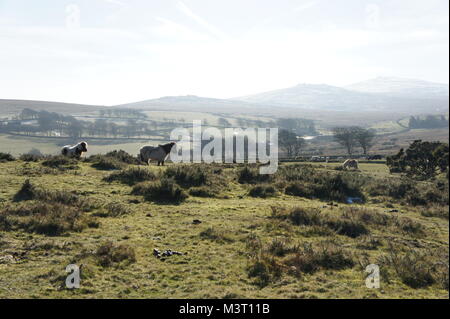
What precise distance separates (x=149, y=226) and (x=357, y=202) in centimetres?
1099

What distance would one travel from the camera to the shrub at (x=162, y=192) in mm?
14102

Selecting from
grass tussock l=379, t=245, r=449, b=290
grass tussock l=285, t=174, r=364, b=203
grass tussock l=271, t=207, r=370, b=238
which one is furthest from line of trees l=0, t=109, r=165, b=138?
grass tussock l=379, t=245, r=449, b=290

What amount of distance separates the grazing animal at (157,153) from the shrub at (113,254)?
15.5m

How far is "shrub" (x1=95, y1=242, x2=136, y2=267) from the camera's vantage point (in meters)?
7.39

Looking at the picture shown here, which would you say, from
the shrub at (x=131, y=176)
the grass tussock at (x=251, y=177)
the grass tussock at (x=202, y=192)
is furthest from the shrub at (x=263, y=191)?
the shrub at (x=131, y=176)

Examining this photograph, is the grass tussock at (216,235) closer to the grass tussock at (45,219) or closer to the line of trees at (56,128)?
the grass tussock at (45,219)

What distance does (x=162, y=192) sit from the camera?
14.3 m

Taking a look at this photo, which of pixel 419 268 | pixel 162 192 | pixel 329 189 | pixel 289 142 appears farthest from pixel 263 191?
pixel 289 142

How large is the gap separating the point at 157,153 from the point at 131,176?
6.23 m

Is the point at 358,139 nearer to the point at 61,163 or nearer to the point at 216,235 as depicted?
the point at 61,163

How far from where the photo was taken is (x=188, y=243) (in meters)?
9.00

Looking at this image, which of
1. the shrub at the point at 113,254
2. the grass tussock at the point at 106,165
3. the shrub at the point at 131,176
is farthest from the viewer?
the grass tussock at the point at 106,165

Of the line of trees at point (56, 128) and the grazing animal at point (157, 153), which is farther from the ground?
the line of trees at point (56, 128)

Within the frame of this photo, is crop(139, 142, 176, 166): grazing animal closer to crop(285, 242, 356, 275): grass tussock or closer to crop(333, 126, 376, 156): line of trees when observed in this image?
crop(285, 242, 356, 275): grass tussock
